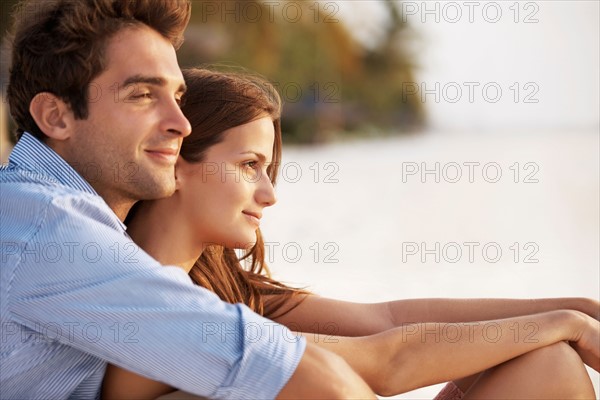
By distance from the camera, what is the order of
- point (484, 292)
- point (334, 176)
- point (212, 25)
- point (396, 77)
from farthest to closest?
point (396, 77) < point (212, 25) < point (334, 176) < point (484, 292)

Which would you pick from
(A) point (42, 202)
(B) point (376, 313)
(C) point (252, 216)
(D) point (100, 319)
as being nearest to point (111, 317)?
(D) point (100, 319)

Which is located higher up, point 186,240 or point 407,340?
point 186,240

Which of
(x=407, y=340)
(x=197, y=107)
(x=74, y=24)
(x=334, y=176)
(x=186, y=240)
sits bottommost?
(x=334, y=176)

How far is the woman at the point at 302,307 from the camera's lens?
6.95 feet

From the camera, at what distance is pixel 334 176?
16828mm

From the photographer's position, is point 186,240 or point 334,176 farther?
point 334,176

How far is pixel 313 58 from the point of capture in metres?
29.4

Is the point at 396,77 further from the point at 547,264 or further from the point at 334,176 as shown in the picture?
the point at 547,264

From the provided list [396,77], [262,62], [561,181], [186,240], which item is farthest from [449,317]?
[396,77]

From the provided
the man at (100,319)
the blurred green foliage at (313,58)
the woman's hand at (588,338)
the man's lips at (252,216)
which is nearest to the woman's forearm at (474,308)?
the woman's hand at (588,338)

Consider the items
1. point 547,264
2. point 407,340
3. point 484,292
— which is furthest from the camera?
point 547,264

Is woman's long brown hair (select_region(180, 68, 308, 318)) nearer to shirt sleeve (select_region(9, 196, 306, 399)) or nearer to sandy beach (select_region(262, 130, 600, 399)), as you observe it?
shirt sleeve (select_region(9, 196, 306, 399))

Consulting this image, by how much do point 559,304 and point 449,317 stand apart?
1.05 ft

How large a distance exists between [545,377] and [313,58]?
27.8 m
